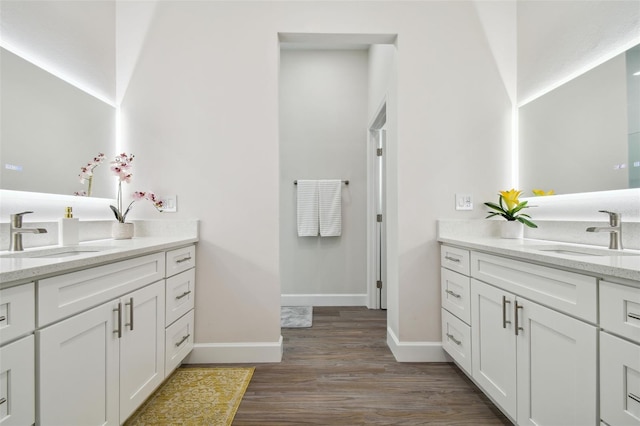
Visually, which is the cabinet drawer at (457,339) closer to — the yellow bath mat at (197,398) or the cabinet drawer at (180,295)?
the yellow bath mat at (197,398)

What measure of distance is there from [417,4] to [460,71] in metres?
0.55

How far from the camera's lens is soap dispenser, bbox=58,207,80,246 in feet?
4.87

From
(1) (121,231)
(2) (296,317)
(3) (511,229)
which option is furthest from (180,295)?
(3) (511,229)

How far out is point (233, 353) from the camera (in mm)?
2049

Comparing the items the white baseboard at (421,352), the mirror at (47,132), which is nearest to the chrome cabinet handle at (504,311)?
the white baseboard at (421,352)

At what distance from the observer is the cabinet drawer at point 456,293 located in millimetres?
1695

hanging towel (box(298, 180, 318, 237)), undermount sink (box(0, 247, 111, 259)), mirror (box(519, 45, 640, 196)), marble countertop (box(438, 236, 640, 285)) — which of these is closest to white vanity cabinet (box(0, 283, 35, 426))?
undermount sink (box(0, 247, 111, 259))

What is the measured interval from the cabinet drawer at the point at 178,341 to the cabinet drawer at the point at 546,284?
5.61 ft

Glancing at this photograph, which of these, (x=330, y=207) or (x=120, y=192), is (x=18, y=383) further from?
(x=330, y=207)

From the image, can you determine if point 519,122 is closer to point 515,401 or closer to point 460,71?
point 460,71

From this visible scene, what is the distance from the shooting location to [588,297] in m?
0.94

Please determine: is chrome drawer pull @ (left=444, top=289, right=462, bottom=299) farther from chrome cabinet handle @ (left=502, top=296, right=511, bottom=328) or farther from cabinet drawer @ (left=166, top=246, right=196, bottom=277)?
cabinet drawer @ (left=166, top=246, right=196, bottom=277)

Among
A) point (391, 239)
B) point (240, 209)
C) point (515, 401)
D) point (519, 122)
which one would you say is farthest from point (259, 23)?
point (515, 401)

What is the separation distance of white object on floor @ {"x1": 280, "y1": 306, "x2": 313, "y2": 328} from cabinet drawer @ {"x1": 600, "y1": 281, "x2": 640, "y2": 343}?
85.9 inches
